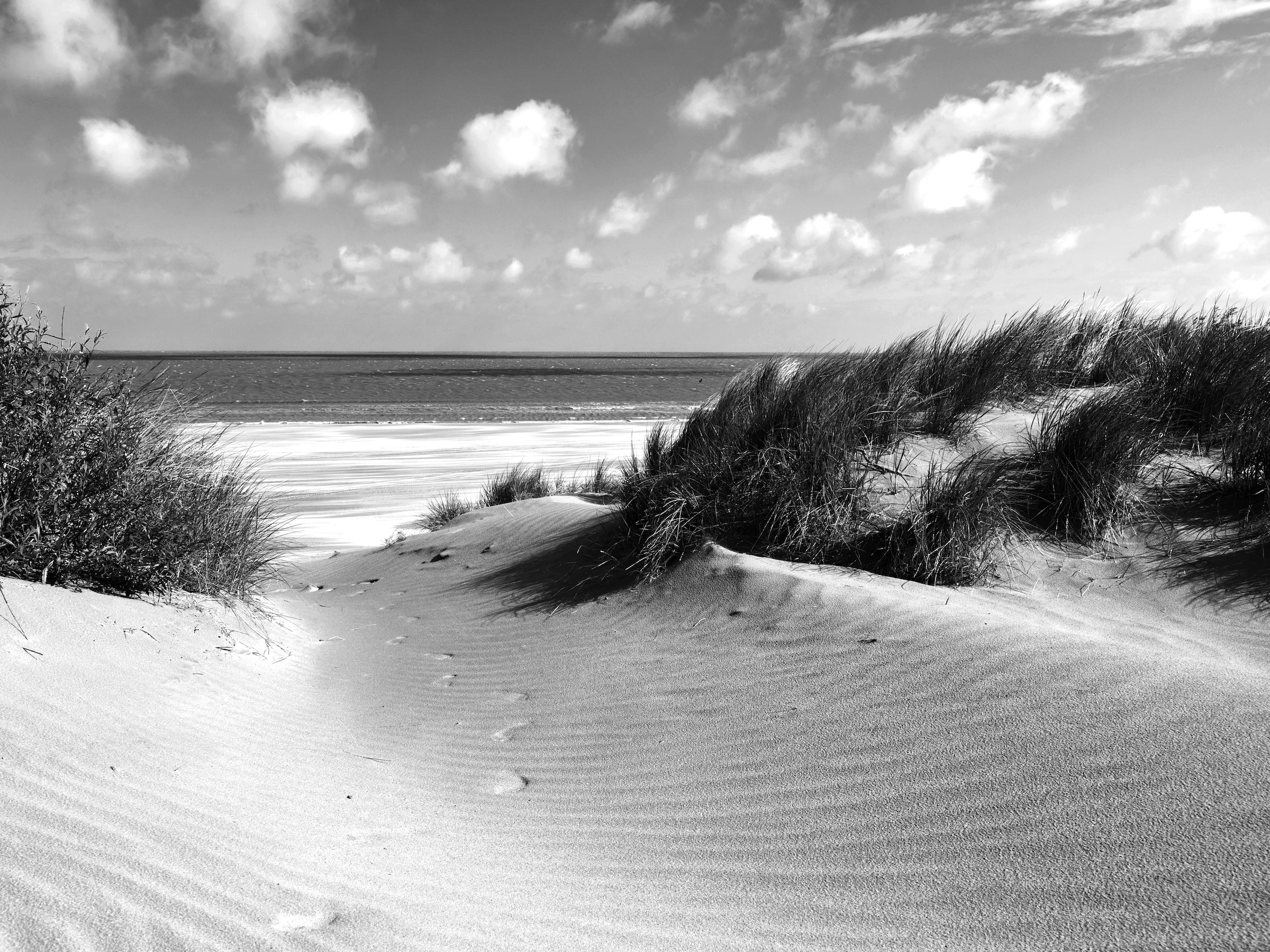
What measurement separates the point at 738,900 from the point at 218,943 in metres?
1.38

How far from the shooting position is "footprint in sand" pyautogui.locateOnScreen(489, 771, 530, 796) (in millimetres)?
3523

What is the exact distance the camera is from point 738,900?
2588 millimetres

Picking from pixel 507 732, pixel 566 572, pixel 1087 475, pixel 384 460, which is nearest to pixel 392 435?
pixel 384 460

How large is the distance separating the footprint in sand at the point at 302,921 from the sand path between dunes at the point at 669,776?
0.01 metres

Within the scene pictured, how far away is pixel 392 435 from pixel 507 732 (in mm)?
18002

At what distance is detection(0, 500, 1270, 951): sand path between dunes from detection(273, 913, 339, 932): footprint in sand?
1 centimetres

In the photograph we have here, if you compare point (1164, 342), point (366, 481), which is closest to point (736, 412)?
point (1164, 342)

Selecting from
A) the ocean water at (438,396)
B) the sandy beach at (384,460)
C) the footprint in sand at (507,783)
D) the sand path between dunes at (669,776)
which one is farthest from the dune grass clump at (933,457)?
the ocean water at (438,396)

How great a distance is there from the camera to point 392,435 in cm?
2128

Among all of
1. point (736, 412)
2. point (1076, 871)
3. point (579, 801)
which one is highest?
point (736, 412)

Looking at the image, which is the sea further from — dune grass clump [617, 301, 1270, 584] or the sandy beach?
dune grass clump [617, 301, 1270, 584]

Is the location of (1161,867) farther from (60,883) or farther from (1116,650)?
(60,883)

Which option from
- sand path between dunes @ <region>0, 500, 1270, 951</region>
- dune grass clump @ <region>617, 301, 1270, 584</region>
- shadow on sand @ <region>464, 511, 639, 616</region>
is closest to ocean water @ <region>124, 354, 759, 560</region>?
shadow on sand @ <region>464, 511, 639, 616</region>

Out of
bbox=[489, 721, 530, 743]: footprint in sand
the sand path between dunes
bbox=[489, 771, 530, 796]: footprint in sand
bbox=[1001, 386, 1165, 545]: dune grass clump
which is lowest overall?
bbox=[489, 721, 530, 743]: footprint in sand
